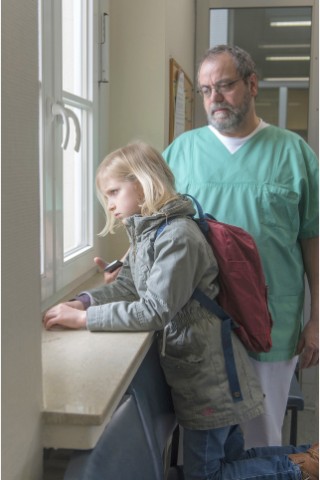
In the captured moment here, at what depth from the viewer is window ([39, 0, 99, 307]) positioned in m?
1.45

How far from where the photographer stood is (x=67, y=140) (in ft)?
5.06

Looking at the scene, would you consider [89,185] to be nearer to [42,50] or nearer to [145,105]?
[145,105]

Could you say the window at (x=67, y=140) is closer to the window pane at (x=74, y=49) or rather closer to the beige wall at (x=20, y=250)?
the window pane at (x=74, y=49)

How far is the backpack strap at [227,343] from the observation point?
4.45 ft

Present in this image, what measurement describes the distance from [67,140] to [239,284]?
23.2 inches

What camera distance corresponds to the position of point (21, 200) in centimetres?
77

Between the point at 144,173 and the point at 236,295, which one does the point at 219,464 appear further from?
the point at 144,173

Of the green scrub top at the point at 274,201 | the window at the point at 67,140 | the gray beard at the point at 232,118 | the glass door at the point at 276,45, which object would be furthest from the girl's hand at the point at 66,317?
the glass door at the point at 276,45

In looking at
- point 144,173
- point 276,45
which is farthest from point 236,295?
point 276,45

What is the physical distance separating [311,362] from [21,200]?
1.33 meters

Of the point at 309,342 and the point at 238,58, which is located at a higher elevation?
the point at 238,58

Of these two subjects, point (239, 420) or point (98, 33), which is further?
point (98, 33)

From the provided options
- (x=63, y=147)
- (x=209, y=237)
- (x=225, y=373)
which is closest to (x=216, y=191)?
(x=209, y=237)

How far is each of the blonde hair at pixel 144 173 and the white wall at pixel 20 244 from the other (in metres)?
0.54
